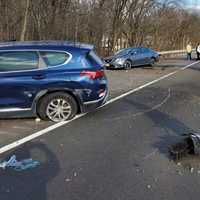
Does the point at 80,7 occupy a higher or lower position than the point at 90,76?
higher

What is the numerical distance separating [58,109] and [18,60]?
131cm

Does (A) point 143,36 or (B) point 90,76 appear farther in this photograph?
(A) point 143,36

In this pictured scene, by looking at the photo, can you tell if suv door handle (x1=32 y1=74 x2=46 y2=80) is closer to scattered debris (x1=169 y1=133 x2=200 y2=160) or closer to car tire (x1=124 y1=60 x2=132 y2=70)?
scattered debris (x1=169 y1=133 x2=200 y2=160)

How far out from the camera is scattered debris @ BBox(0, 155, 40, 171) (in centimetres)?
→ 562

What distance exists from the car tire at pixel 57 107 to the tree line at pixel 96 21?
585 inches

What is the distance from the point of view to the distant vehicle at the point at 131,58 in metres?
24.6

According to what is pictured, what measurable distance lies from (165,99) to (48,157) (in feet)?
20.7

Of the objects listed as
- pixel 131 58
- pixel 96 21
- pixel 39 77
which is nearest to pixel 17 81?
pixel 39 77

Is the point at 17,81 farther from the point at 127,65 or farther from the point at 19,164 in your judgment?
the point at 127,65

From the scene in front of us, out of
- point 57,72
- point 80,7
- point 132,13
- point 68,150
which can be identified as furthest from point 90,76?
point 132,13

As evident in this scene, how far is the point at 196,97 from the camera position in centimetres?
1207

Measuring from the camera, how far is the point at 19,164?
226 inches

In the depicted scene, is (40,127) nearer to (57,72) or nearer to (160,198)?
(57,72)

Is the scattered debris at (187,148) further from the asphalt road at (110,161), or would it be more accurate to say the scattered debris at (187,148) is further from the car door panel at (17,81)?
the car door panel at (17,81)
